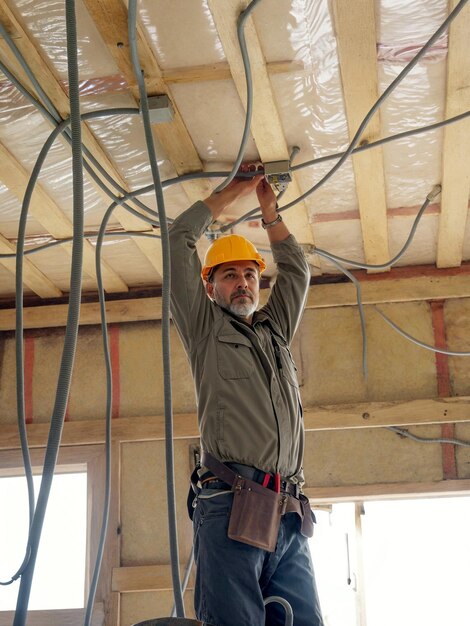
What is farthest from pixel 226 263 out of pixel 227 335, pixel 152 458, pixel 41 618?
pixel 41 618

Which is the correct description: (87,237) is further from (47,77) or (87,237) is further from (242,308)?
(242,308)

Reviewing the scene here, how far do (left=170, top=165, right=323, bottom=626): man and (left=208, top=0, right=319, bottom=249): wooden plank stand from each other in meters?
0.33

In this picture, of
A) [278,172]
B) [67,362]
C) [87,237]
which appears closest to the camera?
[67,362]

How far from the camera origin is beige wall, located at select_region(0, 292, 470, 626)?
425cm

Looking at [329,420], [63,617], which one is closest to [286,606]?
[329,420]

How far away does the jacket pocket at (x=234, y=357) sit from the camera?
2520 mm

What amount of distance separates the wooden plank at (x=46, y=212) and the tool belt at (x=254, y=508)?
156 cm

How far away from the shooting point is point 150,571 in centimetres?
417

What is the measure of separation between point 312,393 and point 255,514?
2165 mm

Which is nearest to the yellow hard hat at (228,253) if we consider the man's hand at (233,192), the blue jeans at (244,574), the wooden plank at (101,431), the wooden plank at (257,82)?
the man's hand at (233,192)

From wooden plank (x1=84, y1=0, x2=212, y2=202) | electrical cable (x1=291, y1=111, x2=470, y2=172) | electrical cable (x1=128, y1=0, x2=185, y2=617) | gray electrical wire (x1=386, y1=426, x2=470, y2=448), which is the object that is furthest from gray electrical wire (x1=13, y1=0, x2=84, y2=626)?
gray electrical wire (x1=386, y1=426, x2=470, y2=448)

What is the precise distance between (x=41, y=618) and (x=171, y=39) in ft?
10.00

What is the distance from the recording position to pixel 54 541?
458 centimetres

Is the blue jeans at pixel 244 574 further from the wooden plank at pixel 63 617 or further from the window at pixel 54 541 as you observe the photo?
the window at pixel 54 541
